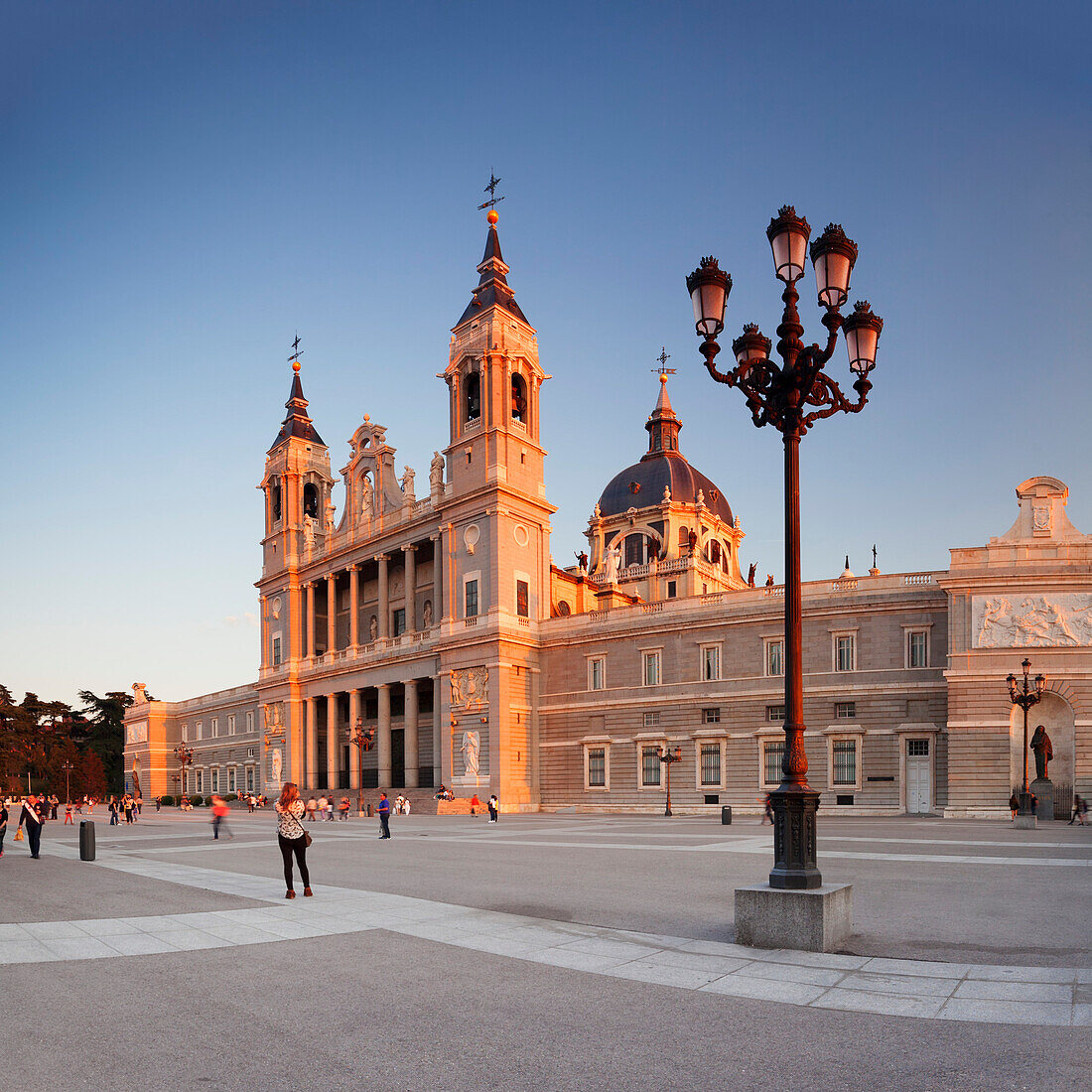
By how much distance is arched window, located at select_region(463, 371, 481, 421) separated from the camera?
196 feet

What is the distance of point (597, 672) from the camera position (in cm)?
5491

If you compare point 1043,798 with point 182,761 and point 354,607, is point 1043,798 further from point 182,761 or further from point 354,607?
point 182,761

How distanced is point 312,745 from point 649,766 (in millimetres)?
30953

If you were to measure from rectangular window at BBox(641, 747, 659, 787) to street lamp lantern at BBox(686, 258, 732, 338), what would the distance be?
40978 mm

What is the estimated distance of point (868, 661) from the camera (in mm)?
44750

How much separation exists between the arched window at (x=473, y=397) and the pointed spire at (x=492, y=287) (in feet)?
12.3

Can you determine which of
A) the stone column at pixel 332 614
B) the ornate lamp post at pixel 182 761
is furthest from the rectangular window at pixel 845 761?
the ornate lamp post at pixel 182 761

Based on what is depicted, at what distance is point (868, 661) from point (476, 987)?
39.1 m

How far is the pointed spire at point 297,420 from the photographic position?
79.8 metres

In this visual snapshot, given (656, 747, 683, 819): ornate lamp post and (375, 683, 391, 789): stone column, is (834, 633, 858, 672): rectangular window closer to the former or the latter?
(656, 747, 683, 819): ornate lamp post

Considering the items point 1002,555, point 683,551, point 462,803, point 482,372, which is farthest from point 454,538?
point 683,551

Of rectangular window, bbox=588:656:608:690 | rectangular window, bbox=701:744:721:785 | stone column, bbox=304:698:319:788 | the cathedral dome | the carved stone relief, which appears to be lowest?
stone column, bbox=304:698:319:788

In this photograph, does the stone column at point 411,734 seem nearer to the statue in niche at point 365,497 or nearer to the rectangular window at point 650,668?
the statue in niche at point 365,497

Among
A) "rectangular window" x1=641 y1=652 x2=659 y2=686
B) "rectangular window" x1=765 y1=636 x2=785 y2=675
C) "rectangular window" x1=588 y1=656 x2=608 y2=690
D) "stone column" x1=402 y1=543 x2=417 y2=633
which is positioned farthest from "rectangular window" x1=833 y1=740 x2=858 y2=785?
"stone column" x1=402 y1=543 x2=417 y2=633
